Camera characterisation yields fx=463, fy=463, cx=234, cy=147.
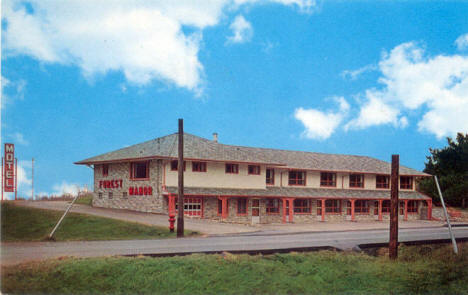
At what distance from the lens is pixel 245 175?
37.9 metres

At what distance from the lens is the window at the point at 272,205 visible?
39.3 m

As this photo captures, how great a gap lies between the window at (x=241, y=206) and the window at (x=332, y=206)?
376 inches

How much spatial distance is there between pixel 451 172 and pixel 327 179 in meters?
16.9

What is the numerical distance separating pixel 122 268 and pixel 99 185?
2838 cm

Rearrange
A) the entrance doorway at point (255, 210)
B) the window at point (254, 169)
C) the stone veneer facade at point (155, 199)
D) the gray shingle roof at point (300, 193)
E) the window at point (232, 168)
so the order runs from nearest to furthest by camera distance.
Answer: the stone veneer facade at point (155, 199), the gray shingle roof at point (300, 193), the window at point (232, 168), the entrance doorway at point (255, 210), the window at point (254, 169)

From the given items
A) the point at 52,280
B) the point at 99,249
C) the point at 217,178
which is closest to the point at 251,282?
the point at 52,280

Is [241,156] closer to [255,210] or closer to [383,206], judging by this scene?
[255,210]

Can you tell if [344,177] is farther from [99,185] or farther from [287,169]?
[99,185]

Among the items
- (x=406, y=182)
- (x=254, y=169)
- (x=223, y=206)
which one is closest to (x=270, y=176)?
(x=254, y=169)

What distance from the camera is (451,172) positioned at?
5166 cm

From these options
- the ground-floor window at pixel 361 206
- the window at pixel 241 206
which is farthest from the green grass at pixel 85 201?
the ground-floor window at pixel 361 206

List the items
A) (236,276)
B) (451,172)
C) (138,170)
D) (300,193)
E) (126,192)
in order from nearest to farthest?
(236,276) → (138,170) → (126,192) → (300,193) → (451,172)

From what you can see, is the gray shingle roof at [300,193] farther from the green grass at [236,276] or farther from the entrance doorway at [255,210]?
the green grass at [236,276]

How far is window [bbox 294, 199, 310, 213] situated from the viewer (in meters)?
41.6
